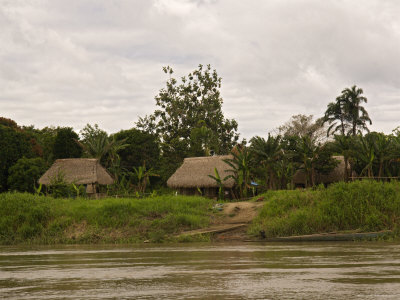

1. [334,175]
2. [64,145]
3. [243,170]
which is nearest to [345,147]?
[334,175]

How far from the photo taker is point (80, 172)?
30234 millimetres

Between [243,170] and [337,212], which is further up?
[243,170]

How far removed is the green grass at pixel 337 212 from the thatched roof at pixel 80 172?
595 inches

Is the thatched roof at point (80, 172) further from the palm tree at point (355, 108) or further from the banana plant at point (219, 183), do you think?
the palm tree at point (355, 108)

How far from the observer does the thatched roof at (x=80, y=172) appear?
29719mm

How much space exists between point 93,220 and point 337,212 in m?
7.33

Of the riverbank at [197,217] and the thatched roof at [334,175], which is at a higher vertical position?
the thatched roof at [334,175]

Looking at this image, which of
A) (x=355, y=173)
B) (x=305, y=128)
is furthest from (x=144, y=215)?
(x=305, y=128)

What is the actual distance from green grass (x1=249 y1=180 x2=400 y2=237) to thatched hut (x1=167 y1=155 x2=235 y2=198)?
9.51 meters

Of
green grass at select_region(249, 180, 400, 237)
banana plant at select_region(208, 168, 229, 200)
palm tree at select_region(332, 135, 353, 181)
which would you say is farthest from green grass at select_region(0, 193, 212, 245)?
palm tree at select_region(332, 135, 353, 181)

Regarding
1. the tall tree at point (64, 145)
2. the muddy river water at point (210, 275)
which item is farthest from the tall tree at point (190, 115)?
the muddy river water at point (210, 275)

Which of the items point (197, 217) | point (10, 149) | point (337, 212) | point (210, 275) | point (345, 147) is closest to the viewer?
point (210, 275)

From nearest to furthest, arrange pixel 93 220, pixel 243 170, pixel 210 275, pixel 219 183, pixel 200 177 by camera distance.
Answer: pixel 210 275, pixel 93 220, pixel 243 170, pixel 219 183, pixel 200 177

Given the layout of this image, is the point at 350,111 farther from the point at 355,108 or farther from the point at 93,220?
the point at 93,220
